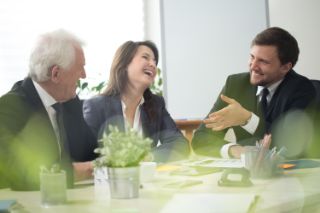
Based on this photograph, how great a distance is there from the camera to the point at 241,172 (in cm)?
165

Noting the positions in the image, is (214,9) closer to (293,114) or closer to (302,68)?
(302,68)

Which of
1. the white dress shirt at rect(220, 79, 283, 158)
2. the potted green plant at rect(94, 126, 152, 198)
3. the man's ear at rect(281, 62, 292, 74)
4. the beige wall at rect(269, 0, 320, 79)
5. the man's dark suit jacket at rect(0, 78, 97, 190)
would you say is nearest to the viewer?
the potted green plant at rect(94, 126, 152, 198)

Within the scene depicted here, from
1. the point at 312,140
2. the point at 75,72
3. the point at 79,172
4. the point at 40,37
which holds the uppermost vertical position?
the point at 40,37

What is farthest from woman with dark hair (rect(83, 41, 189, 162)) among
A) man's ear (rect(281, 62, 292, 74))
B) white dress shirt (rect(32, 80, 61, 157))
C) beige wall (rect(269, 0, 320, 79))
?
beige wall (rect(269, 0, 320, 79))

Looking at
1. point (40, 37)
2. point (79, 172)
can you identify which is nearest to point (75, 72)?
point (40, 37)

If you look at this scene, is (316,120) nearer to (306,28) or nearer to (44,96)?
(44,96)

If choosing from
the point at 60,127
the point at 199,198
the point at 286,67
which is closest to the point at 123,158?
the point at 199,198

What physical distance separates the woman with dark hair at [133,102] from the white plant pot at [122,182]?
125 centimetres

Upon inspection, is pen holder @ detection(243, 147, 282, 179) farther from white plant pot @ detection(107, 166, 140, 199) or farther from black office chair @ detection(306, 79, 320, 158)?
black office chair @ detection(306, 79, 320, 158)

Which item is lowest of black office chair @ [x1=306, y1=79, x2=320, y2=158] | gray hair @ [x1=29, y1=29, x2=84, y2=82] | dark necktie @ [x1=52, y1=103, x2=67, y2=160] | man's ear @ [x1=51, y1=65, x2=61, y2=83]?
black office chair @ [x1=306, y1=79, x2=320, y2=158]

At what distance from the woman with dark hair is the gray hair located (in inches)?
30.5

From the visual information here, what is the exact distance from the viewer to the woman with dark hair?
281 centimetres

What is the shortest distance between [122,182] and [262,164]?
1.94ft

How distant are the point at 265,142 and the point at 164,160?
63 centimetres
